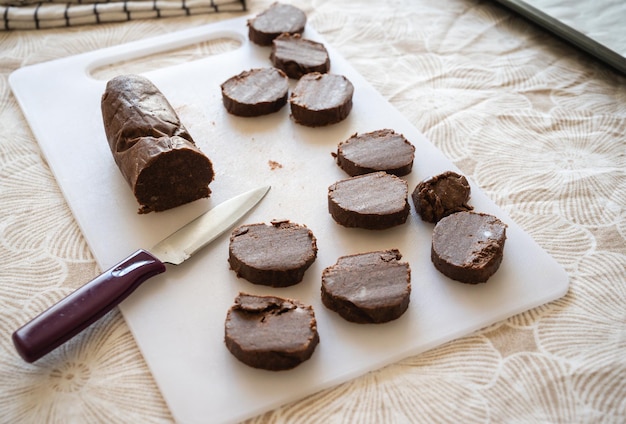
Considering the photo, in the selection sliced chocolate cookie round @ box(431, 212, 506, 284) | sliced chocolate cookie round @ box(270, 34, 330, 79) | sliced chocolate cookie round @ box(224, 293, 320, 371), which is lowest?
sliced chocolate cookie round @ box(224, 293, 320, 371)

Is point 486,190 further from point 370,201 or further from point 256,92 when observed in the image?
point 256,92

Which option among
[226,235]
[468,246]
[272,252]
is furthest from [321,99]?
[468,246]

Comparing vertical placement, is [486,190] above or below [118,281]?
below

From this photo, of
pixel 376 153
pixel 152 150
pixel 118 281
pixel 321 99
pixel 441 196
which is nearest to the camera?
pixel 118 281

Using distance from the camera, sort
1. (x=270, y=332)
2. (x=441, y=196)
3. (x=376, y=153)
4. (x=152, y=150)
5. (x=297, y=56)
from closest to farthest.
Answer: (x=270, y=332), (x=152, y=150), (x=441, y=196), (x=376, y=153), (x=297, y=56)

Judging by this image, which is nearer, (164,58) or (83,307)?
(83,307)

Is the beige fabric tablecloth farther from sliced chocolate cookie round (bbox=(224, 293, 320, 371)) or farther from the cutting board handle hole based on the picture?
sliced chocolate cookie round (bbox=(224, 293, 320, 371))

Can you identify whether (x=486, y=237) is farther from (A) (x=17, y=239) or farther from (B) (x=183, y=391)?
(A) (x=17, y=239)

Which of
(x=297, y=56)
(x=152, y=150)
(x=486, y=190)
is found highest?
(x=152, y=150)

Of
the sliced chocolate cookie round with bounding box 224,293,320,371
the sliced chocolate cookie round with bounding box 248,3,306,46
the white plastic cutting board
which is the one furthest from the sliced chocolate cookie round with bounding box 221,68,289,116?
the sliced chocolate cookie round with bounding box 224,293,320,371
